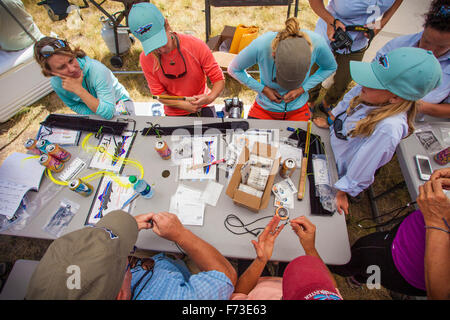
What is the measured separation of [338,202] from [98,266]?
155 centimetres

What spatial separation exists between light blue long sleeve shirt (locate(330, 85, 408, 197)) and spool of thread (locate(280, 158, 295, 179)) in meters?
0.36

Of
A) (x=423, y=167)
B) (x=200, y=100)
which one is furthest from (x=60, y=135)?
(x=423, y=167)

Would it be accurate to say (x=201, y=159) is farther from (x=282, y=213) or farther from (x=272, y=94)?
(x=272, y=94)

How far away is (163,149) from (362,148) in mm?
1475

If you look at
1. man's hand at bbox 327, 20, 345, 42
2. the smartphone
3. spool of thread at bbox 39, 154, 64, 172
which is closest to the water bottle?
spool of thread at bbox 39, 154, 64, 172

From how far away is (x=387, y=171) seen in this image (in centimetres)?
276

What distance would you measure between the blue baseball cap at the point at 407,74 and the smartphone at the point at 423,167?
59 centimetres

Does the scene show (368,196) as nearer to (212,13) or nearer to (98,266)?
(98,266)

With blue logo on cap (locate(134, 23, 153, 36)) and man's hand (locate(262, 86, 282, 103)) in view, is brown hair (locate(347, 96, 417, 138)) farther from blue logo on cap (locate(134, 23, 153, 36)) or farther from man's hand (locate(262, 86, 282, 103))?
blue logo on cap (locate(134, 23, 153, 36))

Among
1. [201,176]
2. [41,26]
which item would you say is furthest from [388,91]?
[41,26]

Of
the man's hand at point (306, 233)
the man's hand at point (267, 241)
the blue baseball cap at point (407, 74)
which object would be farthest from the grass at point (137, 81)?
the blue baseball cap at point (407, 74)

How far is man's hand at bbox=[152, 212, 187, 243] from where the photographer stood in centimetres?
133

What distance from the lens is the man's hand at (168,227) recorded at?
1.33 meters

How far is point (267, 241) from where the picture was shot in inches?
52.8
